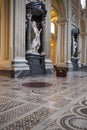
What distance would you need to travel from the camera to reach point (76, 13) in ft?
55.2

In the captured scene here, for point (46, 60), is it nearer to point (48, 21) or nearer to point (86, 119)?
point (48, 21)

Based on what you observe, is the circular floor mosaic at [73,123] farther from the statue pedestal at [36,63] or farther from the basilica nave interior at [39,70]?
the statue pedestal at [36,63]

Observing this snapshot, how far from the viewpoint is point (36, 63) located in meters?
9.72

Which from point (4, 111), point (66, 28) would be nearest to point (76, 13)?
point (66, 28)

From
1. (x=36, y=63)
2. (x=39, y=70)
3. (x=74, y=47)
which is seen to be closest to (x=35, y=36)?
(x=36, y=63)

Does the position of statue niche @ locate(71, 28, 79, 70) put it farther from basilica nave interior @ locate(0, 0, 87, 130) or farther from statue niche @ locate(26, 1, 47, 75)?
statue niche @ locate(26, 1, 47, 75)

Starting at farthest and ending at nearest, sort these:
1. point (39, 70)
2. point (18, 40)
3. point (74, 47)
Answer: point (74, 47) → point (39, 70) → point (18, 40)

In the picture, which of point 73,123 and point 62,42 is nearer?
point 73,123

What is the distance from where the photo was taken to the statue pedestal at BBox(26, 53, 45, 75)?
9.25 meters

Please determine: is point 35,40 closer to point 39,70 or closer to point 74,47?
point 39,70

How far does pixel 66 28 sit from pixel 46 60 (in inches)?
192

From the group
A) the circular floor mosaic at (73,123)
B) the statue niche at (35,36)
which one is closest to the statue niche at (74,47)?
the statue niche at (35,36)

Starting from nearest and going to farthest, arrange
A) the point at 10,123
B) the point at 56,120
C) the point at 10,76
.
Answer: the point at 10,123
the point at 56,120
the point at 10,76

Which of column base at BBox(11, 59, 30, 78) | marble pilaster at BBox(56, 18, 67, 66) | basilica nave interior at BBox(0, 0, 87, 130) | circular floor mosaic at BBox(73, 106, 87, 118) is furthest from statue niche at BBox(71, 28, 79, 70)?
circular floor mosaic at BBox(73, 106, 87, 118)
